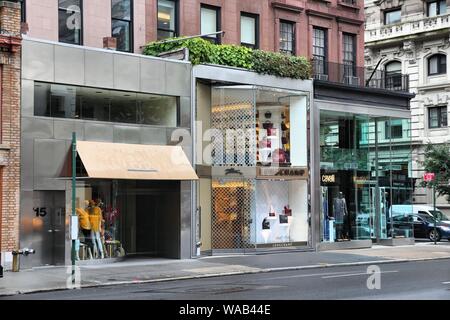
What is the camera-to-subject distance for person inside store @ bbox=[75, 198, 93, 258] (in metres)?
22.5

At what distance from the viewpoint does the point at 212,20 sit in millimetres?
27891

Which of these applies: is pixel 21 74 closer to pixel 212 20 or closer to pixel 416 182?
pixel 212 20

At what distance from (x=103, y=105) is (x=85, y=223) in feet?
13.0

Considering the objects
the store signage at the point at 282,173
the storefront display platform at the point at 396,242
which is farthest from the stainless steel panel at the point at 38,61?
the storefront display platform at the point at 396,242

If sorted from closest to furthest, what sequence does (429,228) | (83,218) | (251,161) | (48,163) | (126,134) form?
(48,163), (83,218), (126,134), (251,161), (429,228)

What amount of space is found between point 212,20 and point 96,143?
8.24m

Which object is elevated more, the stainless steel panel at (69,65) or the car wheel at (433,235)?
the stainless steel panel at (69,65)

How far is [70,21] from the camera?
23719mm

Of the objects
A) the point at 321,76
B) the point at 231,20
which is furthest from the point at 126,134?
the point at 321,76

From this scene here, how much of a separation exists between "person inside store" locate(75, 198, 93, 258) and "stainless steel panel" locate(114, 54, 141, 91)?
4.12m

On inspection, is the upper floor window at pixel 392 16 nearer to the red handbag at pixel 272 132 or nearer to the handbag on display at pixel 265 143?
the red handbag at pixel 272 132

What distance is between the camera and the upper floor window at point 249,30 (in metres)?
28.9

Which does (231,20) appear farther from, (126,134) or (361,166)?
(361,166)

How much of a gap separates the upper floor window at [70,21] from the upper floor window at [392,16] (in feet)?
113
